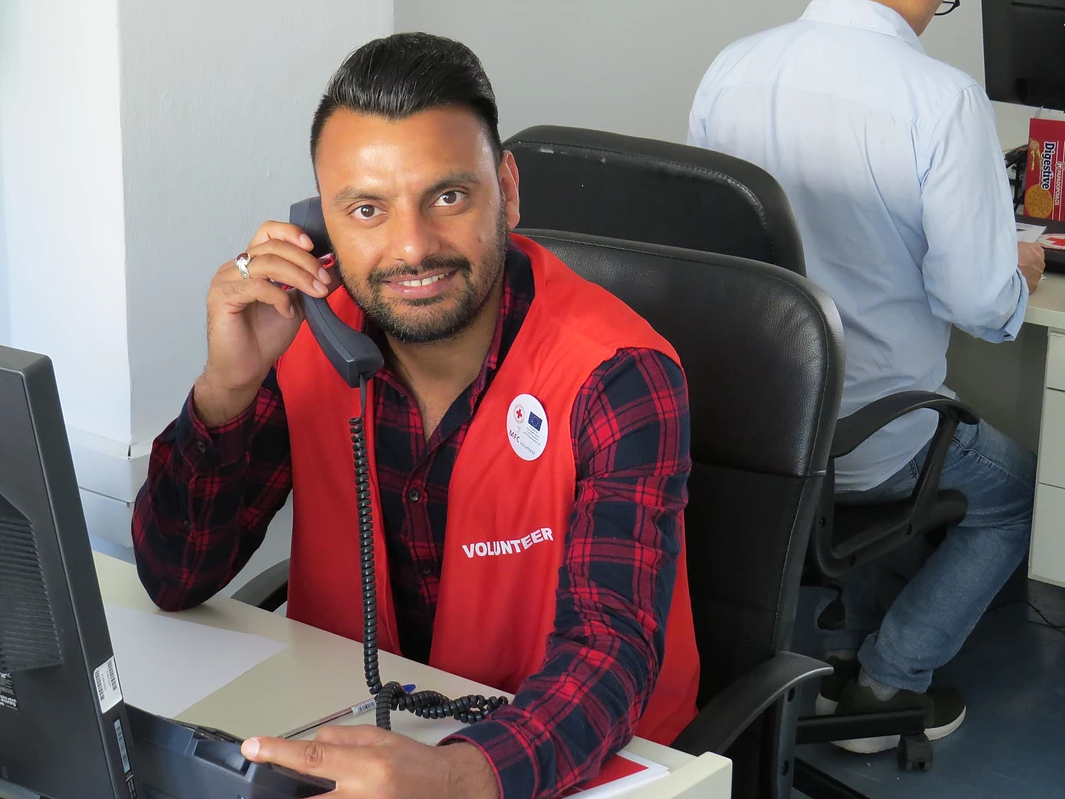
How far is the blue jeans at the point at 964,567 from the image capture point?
6.91 feet

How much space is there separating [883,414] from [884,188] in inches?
17.3

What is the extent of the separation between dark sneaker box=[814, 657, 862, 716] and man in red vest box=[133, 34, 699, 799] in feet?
3.67

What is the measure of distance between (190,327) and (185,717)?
3.06 feet

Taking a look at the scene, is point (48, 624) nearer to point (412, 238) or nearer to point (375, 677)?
point (375, 677)

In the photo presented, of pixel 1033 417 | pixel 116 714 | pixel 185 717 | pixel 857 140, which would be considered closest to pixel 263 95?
pixel 857 140

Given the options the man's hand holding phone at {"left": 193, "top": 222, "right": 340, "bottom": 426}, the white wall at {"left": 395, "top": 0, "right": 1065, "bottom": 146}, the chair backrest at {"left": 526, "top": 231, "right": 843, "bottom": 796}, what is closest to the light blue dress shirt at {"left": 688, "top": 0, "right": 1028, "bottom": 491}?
the chair backrest at {"left": 526, "top": 231, "right": 843, "bottom": 796}

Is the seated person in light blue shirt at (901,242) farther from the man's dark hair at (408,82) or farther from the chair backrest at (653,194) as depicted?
the man's dark hair at (408,82)

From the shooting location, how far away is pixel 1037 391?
243 centimetres

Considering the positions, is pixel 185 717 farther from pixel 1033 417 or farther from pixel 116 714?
pixel 1033 417

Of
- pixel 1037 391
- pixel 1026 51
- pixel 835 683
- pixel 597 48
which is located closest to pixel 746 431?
pixel 835 683

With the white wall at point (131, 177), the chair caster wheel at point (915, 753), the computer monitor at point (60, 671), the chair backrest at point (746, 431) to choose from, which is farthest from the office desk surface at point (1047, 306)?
the computer monitor at point (60, 671)

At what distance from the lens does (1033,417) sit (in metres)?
2.45

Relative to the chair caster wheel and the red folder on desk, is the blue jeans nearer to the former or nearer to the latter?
the chair caster wheel

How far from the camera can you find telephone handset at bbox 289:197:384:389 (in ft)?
3.86
